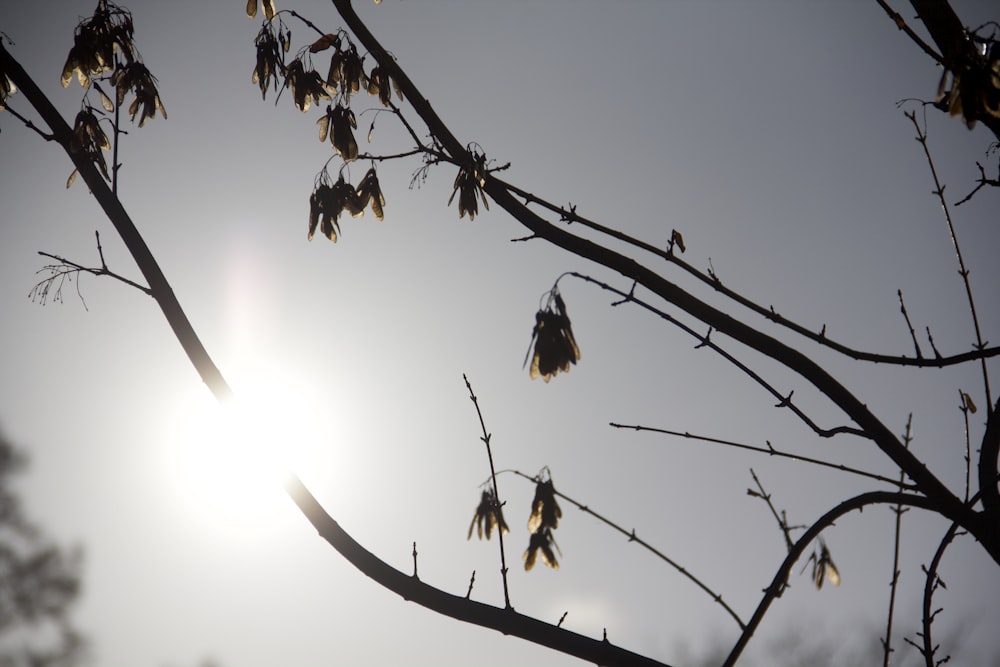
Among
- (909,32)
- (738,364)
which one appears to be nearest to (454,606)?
(738,364)

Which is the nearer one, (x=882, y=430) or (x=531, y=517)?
(x=882, y=430)

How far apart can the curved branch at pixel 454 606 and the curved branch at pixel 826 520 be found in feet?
0.99

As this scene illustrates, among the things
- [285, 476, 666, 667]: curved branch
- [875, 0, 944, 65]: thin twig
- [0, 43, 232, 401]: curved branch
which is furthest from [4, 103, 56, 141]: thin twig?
[875, 0, 944, 65]: thin twig

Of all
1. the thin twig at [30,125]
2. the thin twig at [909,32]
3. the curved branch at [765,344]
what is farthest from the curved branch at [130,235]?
the thin twig at [909,32]

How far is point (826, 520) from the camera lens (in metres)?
1.64

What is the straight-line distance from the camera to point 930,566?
1788 millimetres

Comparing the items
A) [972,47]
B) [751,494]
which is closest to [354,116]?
[972,47]

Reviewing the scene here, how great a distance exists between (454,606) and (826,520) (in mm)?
906

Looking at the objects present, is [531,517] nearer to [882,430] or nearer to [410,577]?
[410,577]

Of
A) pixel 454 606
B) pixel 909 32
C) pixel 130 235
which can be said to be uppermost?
pixel 909 32

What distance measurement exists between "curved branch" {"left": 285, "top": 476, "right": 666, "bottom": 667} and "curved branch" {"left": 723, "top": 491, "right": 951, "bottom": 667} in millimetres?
303

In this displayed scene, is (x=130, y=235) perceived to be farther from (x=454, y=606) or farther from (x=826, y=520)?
(x=826, y=520)

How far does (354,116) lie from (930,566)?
2163 millimetres

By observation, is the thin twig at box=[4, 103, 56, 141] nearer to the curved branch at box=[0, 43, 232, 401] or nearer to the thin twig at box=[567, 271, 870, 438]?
the curved branch at box=[0, 43, 232, 401]
